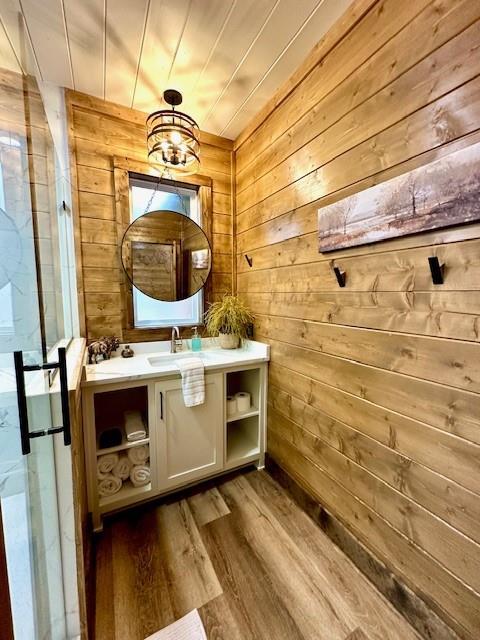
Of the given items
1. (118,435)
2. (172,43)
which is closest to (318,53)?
(172,43)

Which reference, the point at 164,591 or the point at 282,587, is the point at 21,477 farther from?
the point at 282,587

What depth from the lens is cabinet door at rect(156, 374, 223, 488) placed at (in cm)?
162

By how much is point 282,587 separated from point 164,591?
1.72 ft

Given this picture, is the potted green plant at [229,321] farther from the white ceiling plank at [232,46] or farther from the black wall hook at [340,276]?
the white ceiling plank at [232,46]

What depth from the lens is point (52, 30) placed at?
1302mm

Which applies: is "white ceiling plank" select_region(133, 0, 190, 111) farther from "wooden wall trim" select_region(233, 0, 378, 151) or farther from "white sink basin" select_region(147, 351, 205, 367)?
"white sink basin" select_region(147, 351, 205, 367)

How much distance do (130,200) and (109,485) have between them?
6.00ft

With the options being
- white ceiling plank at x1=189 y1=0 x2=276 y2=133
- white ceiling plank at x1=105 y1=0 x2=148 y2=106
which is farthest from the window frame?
white ceiling plank at x1=189 y1=0 x2=276 y2=133

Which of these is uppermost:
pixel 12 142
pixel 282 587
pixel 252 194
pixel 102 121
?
pixel 102 121

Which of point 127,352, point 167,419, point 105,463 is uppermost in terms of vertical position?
point 127,352

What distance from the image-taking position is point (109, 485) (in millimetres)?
1552

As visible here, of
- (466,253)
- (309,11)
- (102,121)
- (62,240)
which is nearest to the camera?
(466,253)

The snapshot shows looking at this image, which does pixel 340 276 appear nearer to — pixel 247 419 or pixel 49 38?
pixel 247 419

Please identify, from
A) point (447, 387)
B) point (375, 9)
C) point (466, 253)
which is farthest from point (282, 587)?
point (375, 9)
